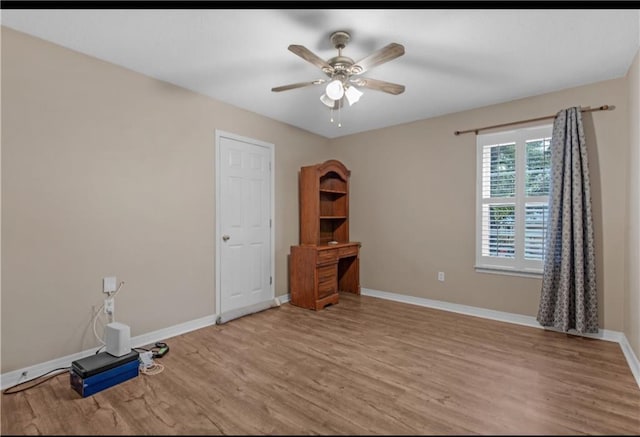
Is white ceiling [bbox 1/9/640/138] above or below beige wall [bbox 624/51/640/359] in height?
above

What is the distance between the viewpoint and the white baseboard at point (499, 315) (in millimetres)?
2491

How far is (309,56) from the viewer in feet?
6.98

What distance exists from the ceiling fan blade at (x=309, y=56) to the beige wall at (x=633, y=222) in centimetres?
240

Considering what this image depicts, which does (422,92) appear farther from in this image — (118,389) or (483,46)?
(118,389)

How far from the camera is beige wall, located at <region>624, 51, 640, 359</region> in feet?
7.86

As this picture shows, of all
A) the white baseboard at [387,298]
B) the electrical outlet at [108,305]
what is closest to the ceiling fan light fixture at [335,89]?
the electrical outlet at [108,305]

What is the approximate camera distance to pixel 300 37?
2.27 meters

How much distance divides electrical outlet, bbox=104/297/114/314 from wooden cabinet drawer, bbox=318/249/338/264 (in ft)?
7.22

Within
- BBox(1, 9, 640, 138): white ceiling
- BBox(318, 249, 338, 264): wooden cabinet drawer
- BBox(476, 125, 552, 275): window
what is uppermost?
BBox(1, 9, 640, 138): white ceiling

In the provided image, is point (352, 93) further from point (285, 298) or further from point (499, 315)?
point (499, 315)

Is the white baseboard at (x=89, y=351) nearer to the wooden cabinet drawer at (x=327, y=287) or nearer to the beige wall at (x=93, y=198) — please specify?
the beige wall at (x=93, y=198)

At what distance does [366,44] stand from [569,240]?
2.64 metres

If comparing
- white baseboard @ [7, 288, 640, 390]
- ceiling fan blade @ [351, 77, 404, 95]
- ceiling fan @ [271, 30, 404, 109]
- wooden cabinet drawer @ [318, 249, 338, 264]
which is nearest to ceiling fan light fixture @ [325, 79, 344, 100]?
ceiling fan @ [271, 30, 404, 109]

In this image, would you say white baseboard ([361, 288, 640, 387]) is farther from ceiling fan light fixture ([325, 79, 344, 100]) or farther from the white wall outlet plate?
the white wall outlet plate
